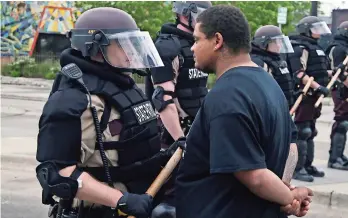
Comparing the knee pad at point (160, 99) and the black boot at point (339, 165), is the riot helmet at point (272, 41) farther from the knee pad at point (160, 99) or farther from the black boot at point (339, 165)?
the knee pad at point (160, 99)

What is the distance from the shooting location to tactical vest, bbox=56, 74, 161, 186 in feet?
9.11

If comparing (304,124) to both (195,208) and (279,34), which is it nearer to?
(279,34)

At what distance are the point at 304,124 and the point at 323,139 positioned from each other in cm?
424

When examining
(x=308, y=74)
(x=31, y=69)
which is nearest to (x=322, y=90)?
(x=308, y=74)

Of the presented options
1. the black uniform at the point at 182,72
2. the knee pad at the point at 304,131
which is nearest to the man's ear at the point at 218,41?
the black uniform at the point at 182,72

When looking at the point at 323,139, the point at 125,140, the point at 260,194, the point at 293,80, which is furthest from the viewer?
the point at 323,139

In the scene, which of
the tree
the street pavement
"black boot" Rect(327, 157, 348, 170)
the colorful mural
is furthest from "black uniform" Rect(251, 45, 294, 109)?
the colorful mural

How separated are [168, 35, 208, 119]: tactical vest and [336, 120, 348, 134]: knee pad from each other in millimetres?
3857

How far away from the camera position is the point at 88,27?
9.52 ft

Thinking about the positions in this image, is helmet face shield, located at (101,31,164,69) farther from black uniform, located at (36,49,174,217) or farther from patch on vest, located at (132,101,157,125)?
patch on vest, located at (132,101,157,125)

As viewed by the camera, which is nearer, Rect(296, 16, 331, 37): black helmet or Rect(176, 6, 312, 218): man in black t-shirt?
Rect(176, 6, 312, 218): man in black t-shirt

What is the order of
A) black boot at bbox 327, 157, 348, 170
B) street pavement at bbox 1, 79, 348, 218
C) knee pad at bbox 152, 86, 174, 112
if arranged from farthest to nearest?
black boot at bbox 327, 157, 348, 170
street pavement at bbox 1, 79, 348, 218
knee pad at bbox 152, 86, 174, 112

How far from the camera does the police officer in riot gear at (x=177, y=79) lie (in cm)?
437

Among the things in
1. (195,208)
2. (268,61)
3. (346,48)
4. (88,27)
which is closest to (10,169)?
(268,61)
